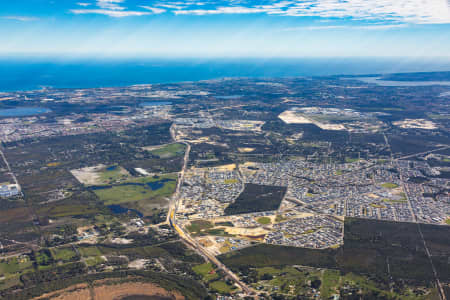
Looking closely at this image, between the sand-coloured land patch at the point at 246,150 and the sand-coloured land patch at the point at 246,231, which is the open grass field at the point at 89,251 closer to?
the sand-coloured land patch at the point at 246,231

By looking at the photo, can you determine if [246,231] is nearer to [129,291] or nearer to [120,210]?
[129,291]


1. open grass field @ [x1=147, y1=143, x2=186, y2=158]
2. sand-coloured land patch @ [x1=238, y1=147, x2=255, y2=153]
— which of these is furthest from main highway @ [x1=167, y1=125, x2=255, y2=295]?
sand-coloured land patch @ [x1=238, y1=147, x2=255, y2=153]

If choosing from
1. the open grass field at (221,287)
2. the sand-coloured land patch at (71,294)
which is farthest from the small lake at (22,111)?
the open grass field at (221,287)

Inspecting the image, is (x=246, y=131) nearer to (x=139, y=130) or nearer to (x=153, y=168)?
(x=139, y=130)

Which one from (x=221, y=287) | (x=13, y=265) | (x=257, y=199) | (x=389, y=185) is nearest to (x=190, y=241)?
(x=221, y=287)

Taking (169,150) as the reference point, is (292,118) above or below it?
above

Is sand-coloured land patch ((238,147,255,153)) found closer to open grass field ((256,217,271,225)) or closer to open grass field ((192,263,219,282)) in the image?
open grass field ((256,217,271,225))

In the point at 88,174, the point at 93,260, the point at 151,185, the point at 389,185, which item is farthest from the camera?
the point at 88,174
